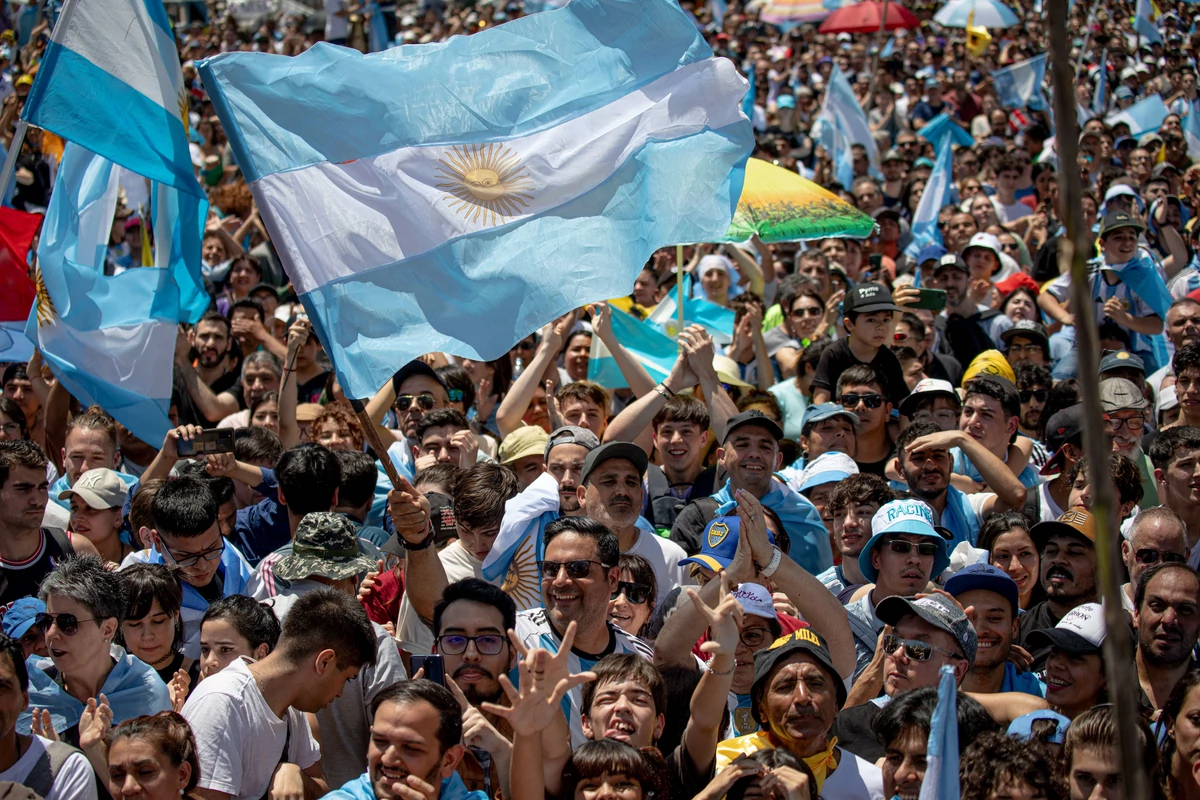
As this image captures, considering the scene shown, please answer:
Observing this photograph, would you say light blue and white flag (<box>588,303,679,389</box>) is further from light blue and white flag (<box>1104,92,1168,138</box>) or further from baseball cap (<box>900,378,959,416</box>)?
light blue and white flag (<box>1104,92,1168,138</box>)

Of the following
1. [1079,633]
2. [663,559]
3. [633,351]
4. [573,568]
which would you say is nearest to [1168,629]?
[1079,633]

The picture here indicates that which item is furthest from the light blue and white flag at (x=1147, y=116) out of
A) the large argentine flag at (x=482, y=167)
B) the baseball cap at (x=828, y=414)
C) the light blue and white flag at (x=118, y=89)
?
the light blue and white flag at (x=118, y=89)

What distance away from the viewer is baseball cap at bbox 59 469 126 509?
6086 millimetres

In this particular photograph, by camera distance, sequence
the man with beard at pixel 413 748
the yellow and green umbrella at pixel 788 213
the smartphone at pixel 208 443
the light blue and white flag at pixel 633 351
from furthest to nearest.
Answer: the yellow and green umbrella at pixel 788 213 < the light blue and white flag at pixel 633 351 < the smartphone at pixel 208 443 < the man with beard at pixel 413 748

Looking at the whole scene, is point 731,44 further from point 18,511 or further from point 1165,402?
point 18,511

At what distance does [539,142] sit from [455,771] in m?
2.50

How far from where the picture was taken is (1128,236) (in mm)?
9352

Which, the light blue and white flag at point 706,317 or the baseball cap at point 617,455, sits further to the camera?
the light blue and white flag at point 706,317

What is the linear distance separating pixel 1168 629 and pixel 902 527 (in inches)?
39.7

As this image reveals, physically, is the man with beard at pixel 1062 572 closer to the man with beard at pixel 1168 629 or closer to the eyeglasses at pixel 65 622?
the man with beard at pixel 1168 629

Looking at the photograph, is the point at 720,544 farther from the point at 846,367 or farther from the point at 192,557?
the point at 846,367

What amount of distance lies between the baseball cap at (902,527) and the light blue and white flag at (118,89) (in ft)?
11.4

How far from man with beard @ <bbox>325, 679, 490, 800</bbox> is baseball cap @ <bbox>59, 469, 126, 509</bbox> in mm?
2795

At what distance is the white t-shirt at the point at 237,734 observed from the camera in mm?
4008
